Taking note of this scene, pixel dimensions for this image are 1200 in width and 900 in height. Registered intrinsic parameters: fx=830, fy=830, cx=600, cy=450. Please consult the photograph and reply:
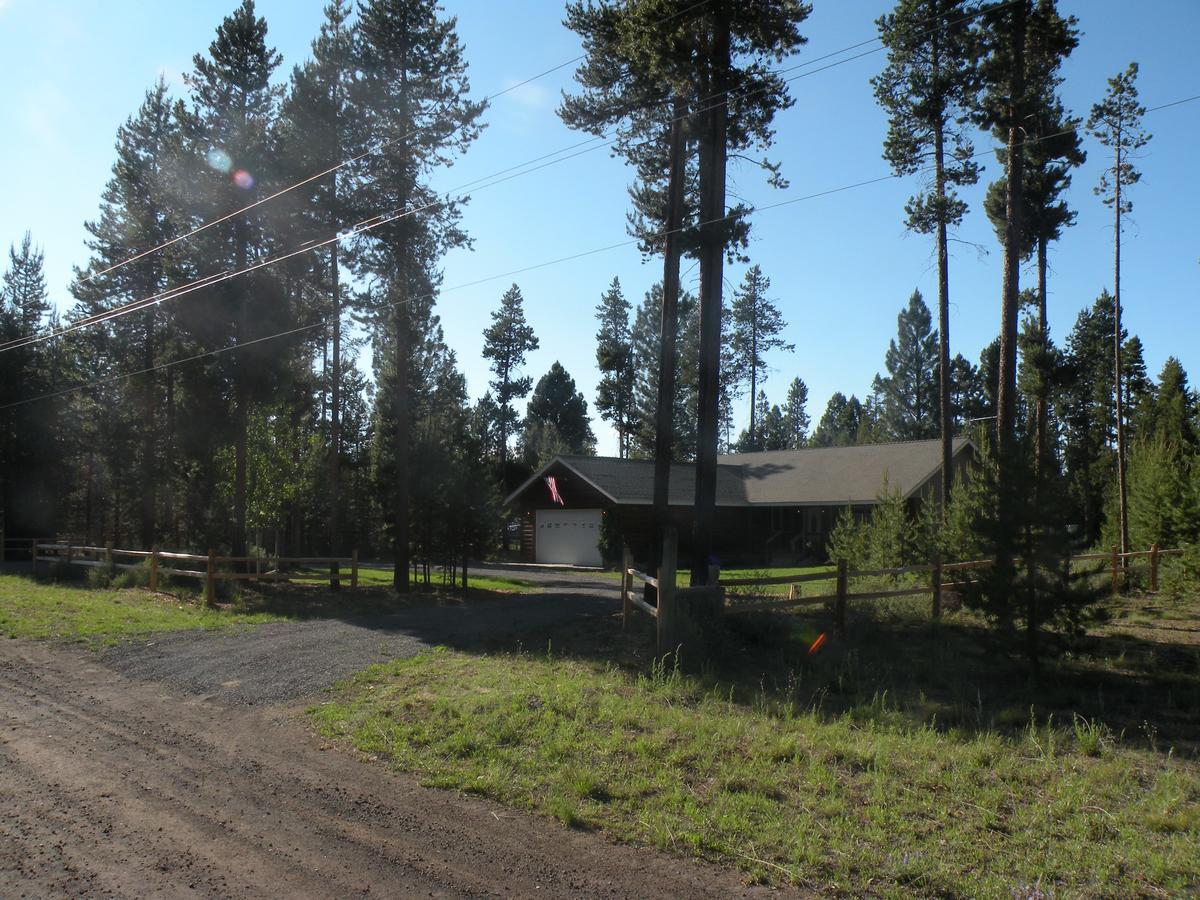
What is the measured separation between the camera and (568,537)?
3641 centimetres

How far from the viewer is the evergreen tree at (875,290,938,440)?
6662 cm

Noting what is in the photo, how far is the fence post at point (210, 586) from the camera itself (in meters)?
17.5

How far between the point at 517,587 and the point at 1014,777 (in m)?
19.0

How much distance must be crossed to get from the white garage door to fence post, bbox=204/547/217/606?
59.4ft

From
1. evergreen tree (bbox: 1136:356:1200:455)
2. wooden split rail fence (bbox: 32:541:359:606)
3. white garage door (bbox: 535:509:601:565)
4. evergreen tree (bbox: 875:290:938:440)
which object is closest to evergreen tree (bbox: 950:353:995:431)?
evergreen tree (bbox: 875:290:938:440)

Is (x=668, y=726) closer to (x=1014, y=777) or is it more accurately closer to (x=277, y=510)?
(x=1014, y=777)

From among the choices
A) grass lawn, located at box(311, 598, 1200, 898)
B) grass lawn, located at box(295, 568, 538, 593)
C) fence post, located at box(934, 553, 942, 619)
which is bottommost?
grass lawn, located at box(295, 568, 538, 593)

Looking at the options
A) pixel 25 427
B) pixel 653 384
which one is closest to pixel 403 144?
pixel 25 427

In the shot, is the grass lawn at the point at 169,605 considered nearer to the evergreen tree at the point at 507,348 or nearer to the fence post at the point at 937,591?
the fence post at the point at 937,591

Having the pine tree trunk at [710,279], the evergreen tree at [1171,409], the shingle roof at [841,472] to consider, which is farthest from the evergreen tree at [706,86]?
the evergreen tree at [1171,409]

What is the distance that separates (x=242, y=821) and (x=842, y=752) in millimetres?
4588

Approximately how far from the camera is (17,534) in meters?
37.2

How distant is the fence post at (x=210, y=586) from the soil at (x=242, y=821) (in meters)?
7.94

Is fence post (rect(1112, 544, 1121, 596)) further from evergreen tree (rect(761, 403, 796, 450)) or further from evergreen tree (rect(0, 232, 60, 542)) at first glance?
evergreen tree (rect(761, 403, 796, 450))
